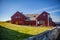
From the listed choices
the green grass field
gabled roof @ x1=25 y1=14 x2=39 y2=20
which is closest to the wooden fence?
the green grass field

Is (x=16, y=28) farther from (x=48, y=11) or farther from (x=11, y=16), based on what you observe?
(x=48, y=11)

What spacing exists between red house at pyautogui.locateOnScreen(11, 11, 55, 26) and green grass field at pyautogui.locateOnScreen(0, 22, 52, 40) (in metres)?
0.05

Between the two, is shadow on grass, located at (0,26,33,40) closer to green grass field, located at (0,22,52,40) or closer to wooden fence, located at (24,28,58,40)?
green grass field, located at (0,22,52,40)

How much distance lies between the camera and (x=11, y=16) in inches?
77.3

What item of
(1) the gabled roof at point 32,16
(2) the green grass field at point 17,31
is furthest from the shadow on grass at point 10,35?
(1) the gabled roof at point 32,16

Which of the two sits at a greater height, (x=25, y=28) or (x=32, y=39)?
(x=25, y=28)

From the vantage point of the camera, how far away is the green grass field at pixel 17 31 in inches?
74.0

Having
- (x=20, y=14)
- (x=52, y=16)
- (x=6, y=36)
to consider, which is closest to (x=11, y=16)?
(x=20, y=14)

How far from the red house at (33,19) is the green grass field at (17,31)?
0.18 ft

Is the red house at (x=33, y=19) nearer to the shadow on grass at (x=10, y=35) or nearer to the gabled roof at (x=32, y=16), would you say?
the gabled roof at (x=32, y=16)

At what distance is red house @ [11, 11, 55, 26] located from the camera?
6.53 feet

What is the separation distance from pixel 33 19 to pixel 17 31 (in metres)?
0.26

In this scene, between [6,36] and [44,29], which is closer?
[6,36]

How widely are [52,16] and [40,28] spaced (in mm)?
226
